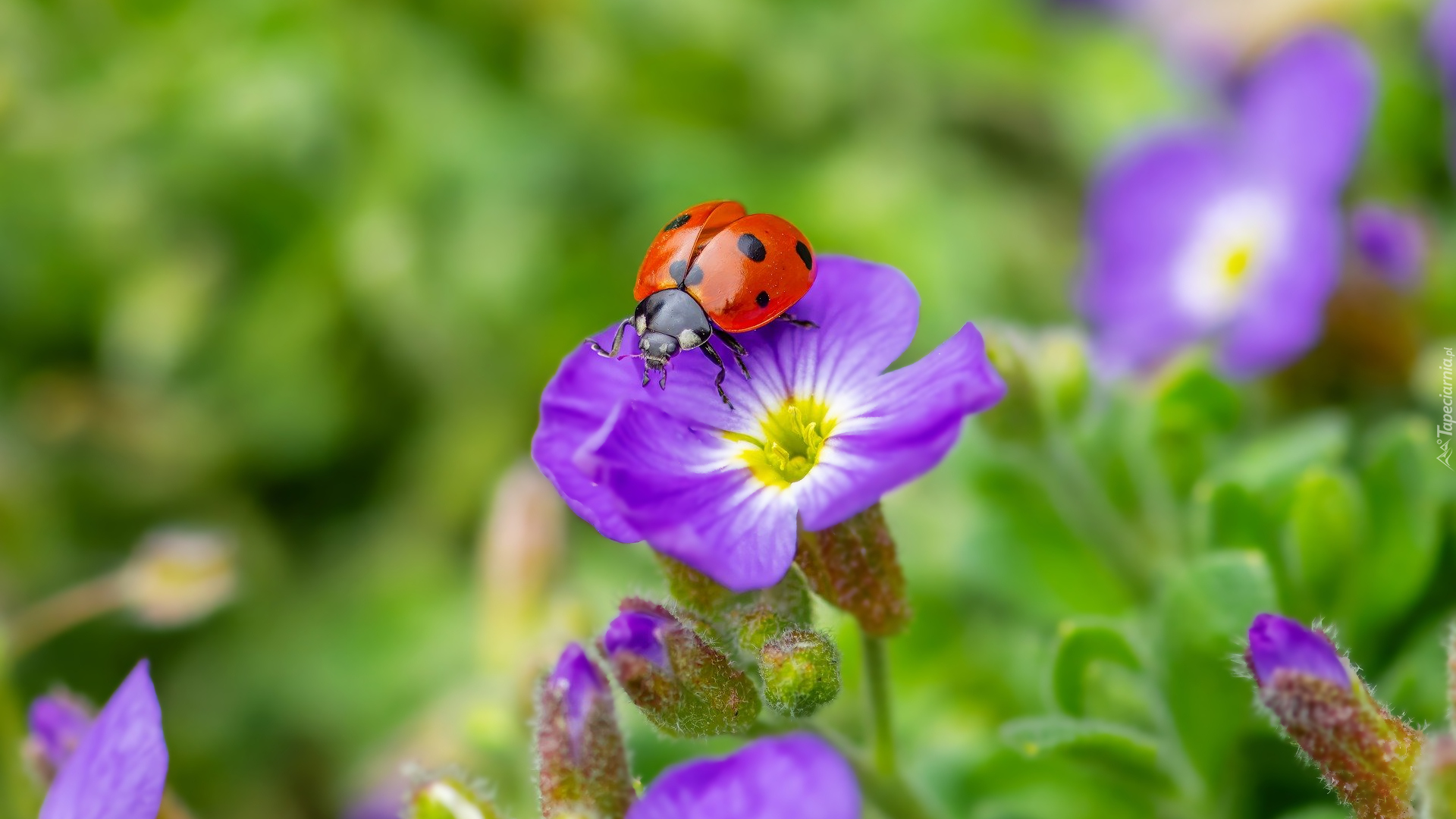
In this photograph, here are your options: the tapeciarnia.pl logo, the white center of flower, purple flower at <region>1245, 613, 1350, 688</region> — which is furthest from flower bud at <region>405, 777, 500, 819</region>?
the white center of flower

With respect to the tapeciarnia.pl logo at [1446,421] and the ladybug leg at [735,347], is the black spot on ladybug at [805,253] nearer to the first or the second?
the ladybug leg at [735,347]

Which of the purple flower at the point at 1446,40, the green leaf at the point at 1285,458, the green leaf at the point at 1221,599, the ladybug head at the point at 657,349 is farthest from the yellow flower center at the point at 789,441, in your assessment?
the purple flower at the point at 1446,40

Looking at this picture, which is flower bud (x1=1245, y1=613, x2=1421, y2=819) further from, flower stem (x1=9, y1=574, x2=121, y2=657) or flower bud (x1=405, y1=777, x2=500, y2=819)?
flower stem (x1=9, y1=574, x2=121, y2=657)

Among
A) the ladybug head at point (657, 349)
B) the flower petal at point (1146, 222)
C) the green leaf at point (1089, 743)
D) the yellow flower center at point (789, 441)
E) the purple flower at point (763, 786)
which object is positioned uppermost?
the flower petal at point (1146, 222)

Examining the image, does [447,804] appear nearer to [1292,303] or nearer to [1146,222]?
[1292,303]

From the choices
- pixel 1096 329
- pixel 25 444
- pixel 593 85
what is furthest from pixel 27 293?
pixel 1096 329

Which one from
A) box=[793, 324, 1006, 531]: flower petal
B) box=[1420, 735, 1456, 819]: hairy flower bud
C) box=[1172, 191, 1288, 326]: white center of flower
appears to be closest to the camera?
box=[1420, 735, 1456, 819]: hairy flower bud
